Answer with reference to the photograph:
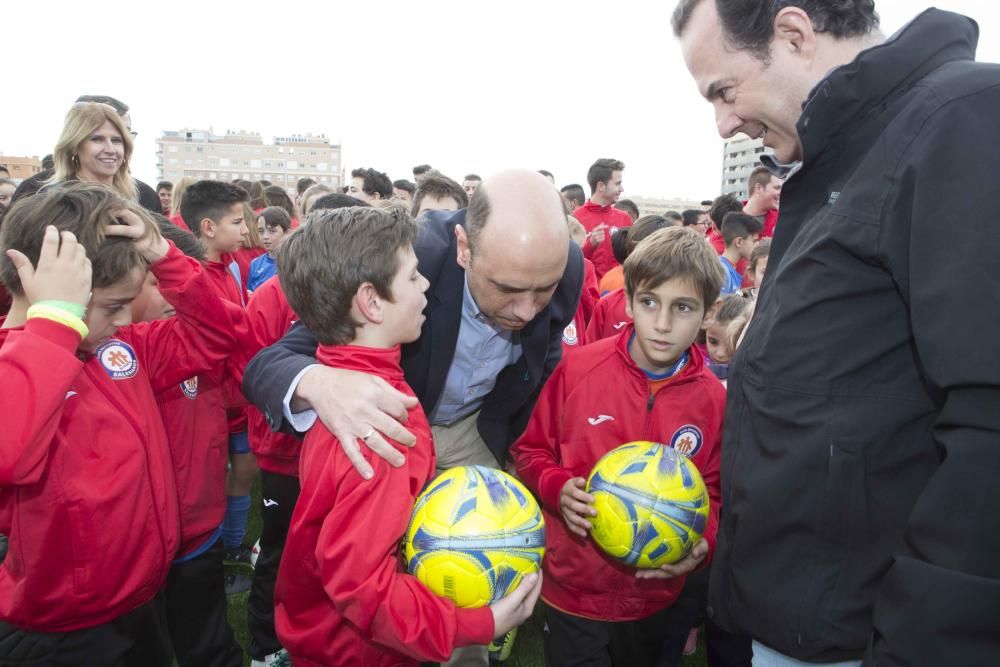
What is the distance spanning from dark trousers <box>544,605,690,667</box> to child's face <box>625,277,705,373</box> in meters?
1.26

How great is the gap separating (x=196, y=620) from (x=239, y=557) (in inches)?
84.6

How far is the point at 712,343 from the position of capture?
4.77 meters

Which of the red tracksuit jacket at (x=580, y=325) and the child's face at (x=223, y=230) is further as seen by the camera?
the child's face at (x=223, y=230)

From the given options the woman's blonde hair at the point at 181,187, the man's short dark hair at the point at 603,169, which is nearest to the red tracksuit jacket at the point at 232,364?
the woman's blonde hair at the point at 181,187

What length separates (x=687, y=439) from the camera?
3.00 m

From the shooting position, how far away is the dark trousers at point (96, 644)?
2275 mm

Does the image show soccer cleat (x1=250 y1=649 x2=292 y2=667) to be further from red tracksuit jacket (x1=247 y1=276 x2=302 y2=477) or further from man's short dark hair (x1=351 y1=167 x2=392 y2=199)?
man's short dark hair (x1=351 y1=167 x2=392 y2=199)

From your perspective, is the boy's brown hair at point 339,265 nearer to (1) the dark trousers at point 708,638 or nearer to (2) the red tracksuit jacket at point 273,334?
(2) the red tracksuit jacket at point 273,334

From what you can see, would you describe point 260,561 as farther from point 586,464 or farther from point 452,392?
point 586,464

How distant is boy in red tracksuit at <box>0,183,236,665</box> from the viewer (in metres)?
1.97

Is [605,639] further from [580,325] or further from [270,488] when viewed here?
[580,325]

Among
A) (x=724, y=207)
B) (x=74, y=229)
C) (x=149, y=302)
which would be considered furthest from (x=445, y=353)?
(x=724, y=207)

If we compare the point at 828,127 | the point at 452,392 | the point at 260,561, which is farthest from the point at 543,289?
the point at 260,561

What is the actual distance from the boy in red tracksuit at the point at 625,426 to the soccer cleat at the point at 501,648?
0.93m
